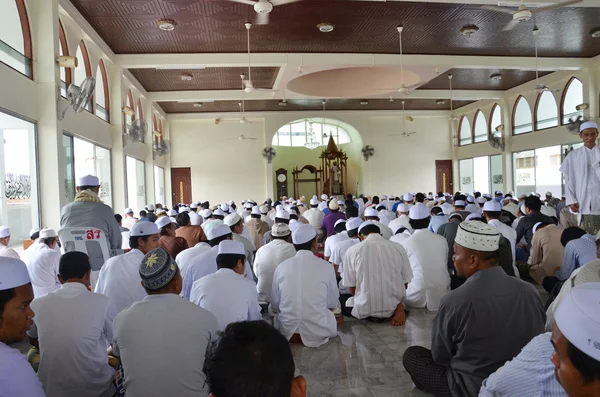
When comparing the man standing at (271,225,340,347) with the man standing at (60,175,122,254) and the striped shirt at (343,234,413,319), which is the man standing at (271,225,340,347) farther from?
the man standing at (60,175,122,254)

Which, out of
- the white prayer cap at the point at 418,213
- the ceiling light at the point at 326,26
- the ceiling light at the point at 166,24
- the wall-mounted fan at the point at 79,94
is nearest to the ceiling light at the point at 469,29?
the ceiling light at the point at 326,26

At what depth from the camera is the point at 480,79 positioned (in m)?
12.6

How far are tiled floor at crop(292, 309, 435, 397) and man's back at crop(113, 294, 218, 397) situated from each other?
3.56ft

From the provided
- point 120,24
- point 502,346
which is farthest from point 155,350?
point 120,24

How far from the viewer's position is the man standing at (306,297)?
11.5ft

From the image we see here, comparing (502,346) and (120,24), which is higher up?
(120,24)

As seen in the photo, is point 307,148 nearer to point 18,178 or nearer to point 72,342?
point 18,178

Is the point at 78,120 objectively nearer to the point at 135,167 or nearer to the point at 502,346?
the point at 135,167

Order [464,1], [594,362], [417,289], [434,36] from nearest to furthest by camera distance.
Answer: [594,362], [417,289], [464,1], [434,36]

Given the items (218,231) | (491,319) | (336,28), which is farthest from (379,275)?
(336,28)

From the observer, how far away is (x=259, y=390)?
0.96m

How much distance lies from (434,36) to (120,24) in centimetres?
561

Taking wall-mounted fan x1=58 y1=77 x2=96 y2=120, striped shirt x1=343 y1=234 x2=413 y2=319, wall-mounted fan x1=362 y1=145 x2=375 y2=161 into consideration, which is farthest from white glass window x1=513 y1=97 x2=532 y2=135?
wall-mounted fan x1=58 y1=77 x2=96 y2=120

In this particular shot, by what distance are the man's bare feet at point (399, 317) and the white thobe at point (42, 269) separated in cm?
304
